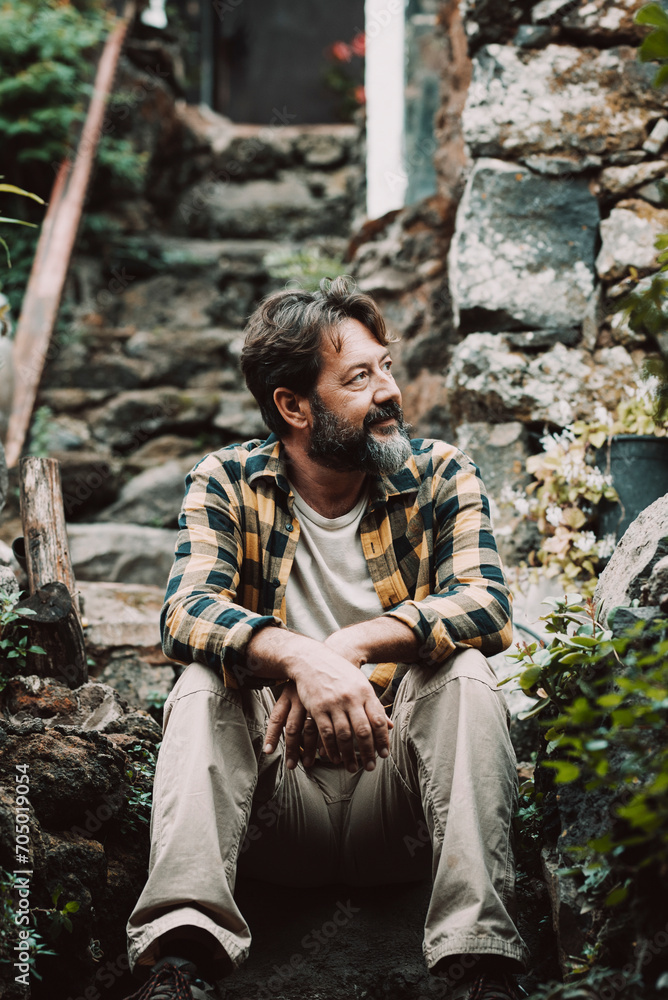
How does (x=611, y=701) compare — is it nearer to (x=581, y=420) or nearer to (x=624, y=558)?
(x=624, y=558)

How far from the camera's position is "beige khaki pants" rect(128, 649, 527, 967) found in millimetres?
1503

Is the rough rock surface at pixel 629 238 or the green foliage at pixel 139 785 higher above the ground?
the rough rock surface at pixel 629 238

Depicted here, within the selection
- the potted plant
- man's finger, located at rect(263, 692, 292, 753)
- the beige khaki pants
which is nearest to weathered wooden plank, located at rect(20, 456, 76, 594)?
the beige khaki pants

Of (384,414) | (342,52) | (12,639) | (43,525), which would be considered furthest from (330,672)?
(342,52)

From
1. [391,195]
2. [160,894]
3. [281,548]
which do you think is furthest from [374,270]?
[160,894]

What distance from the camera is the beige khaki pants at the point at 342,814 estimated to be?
59.2 inches

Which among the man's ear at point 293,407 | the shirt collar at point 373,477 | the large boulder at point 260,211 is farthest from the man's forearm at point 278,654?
the large boulder at point 260,211

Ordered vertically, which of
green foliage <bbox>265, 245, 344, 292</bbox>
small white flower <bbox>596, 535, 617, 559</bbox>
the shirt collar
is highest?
green foliage <bbox>265, 245, 344, 292</bbox>

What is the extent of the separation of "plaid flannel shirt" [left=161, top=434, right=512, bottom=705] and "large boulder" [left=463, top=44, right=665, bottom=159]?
154cm

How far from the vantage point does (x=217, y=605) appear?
1773mm

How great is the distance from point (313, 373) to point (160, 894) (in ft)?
4.37

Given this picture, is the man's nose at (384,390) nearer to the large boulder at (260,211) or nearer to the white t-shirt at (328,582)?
the white t-shirt at (328,582)

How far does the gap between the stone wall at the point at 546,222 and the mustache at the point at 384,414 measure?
34.7 inches

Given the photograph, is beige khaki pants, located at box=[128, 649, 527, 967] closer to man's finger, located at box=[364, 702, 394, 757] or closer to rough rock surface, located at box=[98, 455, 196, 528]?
man's finger, located at box=[364, 702, 394, 757]
